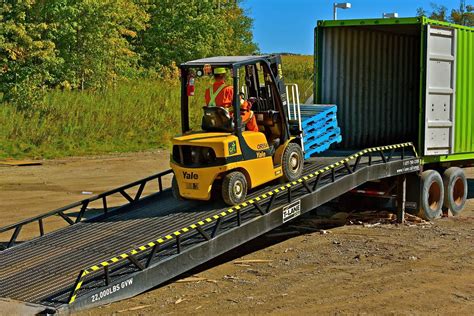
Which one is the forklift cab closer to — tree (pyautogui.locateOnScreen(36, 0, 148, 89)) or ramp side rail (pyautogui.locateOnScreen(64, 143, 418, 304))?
ramp side rail (pyautogui.locateOnScreen(64, 143, 418, 304))

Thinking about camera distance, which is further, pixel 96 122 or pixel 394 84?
pixel 96 122

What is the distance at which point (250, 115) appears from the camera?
9039 millimetres

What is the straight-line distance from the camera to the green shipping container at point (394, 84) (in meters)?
11.8

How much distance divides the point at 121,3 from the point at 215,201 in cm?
1966

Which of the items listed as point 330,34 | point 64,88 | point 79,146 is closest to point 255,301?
point 330,34

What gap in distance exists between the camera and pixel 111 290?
23.1 feet

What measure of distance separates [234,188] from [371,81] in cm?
515

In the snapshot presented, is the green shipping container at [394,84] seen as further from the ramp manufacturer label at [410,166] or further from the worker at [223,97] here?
the worker at [223,97]

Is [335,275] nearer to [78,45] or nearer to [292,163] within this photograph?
[292,163]

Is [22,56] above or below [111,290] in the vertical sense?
above

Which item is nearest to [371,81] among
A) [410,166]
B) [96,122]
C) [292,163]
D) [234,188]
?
[410,166]

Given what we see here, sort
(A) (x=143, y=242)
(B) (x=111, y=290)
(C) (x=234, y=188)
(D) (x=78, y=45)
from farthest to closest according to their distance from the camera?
(D) (x=78, y=45)
(C) (x=234, y=188)
(A) (x=143, y=242)
(B) (x=111, y=290)

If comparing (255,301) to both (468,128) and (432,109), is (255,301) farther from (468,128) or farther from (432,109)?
(468,128)

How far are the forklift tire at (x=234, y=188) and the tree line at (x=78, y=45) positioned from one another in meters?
14.6
